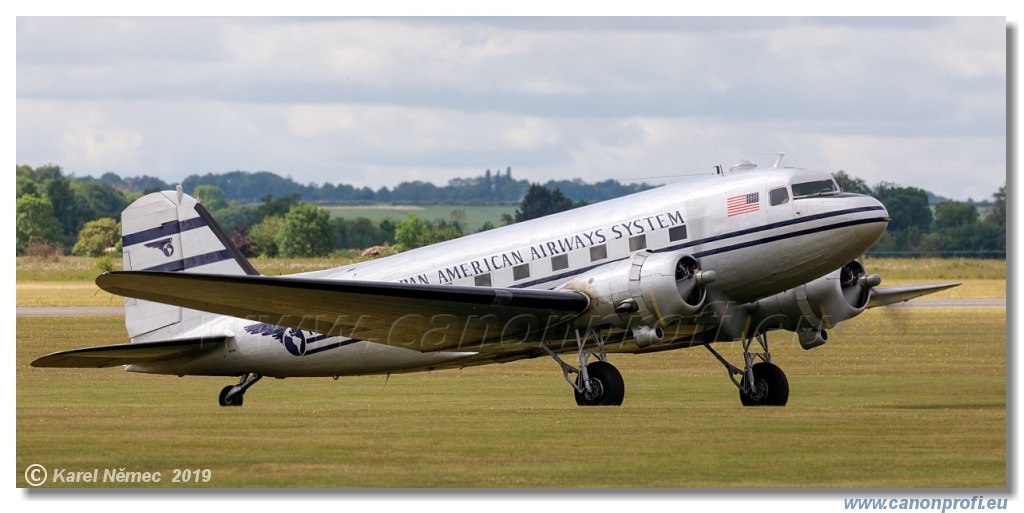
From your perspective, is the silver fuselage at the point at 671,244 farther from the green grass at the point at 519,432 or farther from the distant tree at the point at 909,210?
the distant tree at the point at 909,210

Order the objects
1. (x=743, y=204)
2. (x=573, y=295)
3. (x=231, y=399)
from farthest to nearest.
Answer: (x=231, y=399) < (x=743, y=204) < (x=573, y=295)

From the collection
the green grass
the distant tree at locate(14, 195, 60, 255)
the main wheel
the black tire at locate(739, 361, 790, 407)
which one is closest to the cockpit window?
the green grass

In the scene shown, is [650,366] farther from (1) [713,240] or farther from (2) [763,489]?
(2) [763,489]

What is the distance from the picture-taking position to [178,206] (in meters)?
29.8

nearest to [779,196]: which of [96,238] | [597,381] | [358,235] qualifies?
[597,381]

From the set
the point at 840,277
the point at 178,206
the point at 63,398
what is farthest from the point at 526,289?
the point at 63,398

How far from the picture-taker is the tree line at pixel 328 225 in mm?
82500

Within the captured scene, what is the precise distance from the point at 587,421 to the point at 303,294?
15.5 ft

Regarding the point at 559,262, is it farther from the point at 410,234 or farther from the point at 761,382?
the point at 410,234

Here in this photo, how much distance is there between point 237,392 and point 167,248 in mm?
3028

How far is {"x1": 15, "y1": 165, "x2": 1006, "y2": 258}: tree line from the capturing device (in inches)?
3248

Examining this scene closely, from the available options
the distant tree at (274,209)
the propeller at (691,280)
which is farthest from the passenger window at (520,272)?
the distant tree at (274,209)

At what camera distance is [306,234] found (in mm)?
127000

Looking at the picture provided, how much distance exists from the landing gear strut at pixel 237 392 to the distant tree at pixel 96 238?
78.4 meters
